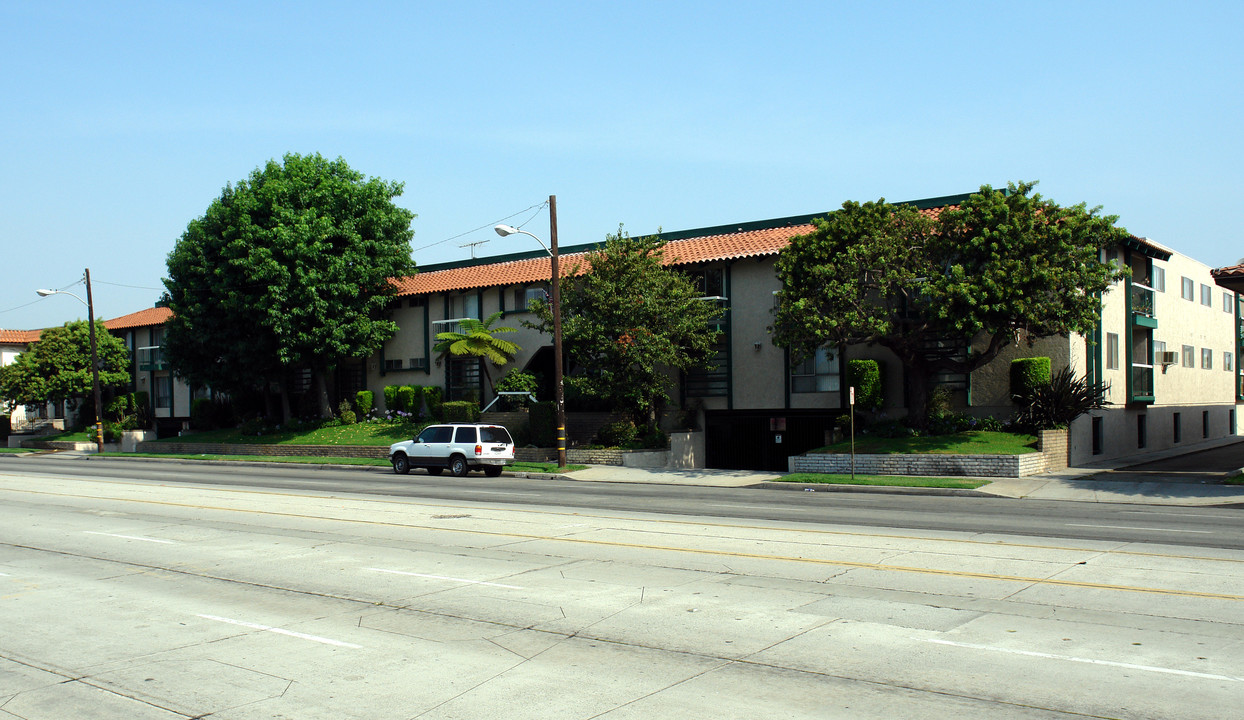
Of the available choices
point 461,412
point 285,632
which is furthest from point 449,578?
point 461,412

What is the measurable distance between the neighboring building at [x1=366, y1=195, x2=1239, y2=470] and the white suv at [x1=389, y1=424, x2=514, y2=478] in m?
7.96

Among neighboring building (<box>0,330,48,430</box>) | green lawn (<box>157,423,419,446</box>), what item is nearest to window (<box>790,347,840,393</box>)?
green lawn (<box>157,423,419,446</box>)

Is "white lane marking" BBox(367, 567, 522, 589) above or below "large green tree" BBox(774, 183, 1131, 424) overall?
below

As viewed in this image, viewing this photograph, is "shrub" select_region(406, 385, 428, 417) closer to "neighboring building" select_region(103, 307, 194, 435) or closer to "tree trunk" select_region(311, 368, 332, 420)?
Result: "tree trunk" select_region(311, 368, 332, 420)

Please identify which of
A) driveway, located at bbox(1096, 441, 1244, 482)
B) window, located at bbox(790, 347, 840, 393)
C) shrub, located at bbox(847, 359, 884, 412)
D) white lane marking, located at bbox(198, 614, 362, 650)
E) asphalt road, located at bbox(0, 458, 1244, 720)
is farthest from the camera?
window, located at bbox(790, 347, 840, 393)

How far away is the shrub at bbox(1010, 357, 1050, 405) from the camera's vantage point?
2869 centimetres

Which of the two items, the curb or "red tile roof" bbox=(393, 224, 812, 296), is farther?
"red tile roof" bbox=(393, 224, 812, 296)

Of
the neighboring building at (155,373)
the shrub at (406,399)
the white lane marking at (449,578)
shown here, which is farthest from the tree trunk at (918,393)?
the neighboring building at (155,373)

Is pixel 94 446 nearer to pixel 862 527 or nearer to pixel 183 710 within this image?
pixel 862 527

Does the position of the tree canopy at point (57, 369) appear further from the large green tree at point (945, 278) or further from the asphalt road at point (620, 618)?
the large green tree at point (945, 278)

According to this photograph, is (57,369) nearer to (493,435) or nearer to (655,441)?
(493,435)

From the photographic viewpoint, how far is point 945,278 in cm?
2614

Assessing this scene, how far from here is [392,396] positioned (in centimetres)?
4456

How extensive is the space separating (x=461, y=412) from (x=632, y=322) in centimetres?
1119
